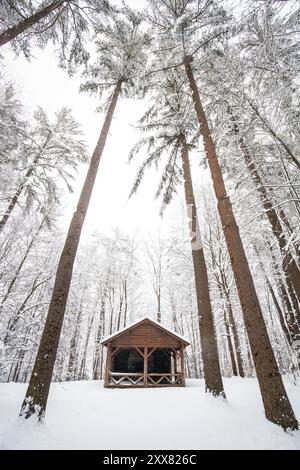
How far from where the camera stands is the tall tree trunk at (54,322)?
420 centimetres

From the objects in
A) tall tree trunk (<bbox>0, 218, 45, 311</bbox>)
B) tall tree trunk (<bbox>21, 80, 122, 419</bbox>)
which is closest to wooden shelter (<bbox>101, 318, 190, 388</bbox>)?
tall tree trunk (<bbox>0, 218, 45, 311</bbox>)

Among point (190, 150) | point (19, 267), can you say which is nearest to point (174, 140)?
point (190, 150)

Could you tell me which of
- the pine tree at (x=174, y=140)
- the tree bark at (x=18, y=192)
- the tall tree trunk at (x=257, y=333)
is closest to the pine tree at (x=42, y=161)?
the tree bark at (x=18, y=192)

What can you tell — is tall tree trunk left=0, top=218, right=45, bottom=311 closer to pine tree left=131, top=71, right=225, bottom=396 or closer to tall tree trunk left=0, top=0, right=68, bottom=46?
pine tree left=131, top=71, right=225, bottom=396

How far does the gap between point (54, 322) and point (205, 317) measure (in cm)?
425

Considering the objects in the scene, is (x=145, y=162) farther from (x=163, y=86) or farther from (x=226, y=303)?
(x=226, y=303)

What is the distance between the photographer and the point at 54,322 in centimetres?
480

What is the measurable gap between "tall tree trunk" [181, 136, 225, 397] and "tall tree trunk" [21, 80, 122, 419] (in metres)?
3.77

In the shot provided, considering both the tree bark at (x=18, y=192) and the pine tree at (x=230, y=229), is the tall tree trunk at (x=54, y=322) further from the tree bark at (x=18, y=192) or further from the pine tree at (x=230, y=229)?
the tree bark at (x=18, y=192)

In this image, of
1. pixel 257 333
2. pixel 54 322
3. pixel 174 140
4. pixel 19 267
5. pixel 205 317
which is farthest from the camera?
pixel 19 267

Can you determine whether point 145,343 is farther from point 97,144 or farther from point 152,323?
point 97,144

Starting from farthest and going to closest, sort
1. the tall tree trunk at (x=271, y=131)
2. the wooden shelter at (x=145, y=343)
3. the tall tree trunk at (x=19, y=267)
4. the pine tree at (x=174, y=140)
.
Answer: the wooden shelter at (x=145, y=343), the tall tree trunk at (x=19, y=267), the pine tree at (x=174, y=140), the tall tree trunk at (x=271, y=131)

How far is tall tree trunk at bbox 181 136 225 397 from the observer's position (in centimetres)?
611

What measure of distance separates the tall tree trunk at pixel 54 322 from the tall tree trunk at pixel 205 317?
3773mm
